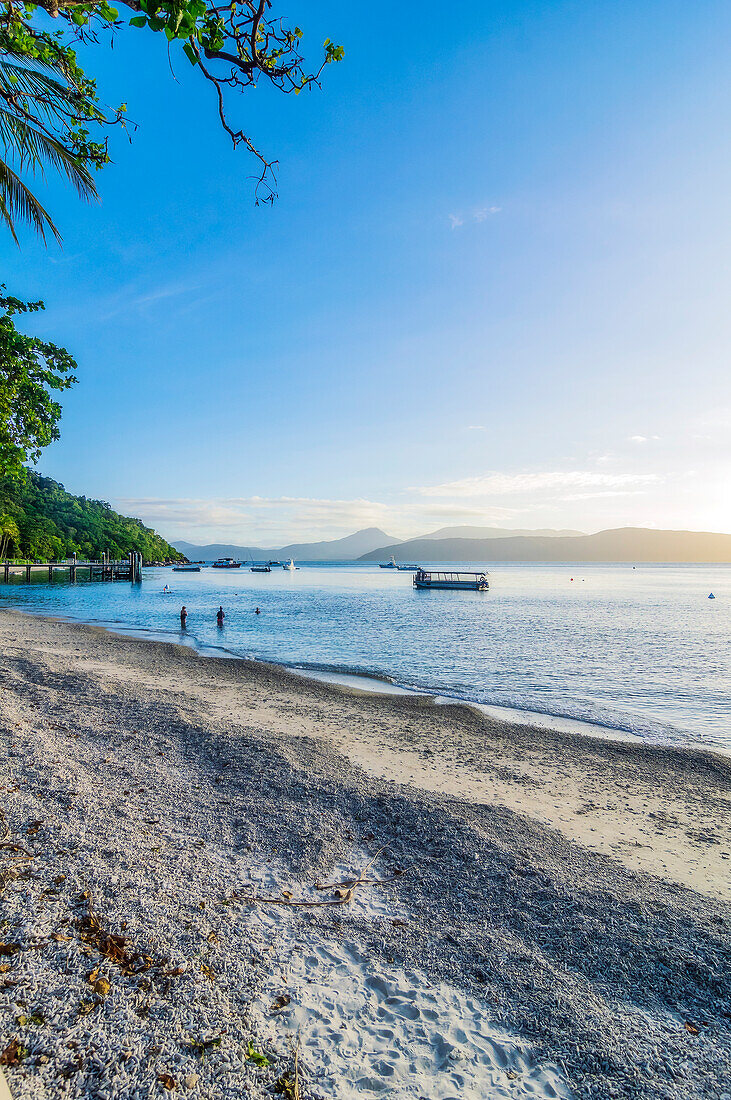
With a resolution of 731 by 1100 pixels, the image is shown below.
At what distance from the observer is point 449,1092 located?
2.91m

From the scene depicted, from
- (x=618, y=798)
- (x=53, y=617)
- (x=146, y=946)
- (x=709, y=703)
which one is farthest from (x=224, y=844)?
(x=53, y=617)

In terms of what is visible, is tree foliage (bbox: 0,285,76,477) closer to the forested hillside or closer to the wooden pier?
the forested hillside

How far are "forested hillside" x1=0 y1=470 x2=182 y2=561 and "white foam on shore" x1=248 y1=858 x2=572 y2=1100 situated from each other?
64784 millimetres

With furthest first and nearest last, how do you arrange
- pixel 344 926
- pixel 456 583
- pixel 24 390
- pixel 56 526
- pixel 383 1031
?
pixel 56 526
pixel 456 583
pixel 24 390
pixel 344 926
pixel 383 1031

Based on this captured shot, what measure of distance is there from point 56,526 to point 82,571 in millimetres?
11501

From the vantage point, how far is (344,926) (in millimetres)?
4254

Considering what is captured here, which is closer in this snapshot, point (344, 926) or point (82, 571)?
point (344, 926)

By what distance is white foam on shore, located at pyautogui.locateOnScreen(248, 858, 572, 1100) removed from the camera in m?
2.92

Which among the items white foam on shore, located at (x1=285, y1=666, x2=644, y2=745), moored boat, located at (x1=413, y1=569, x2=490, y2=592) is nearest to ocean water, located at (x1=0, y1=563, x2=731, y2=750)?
white foam on shore, located at (x1=285, y1=666, x2=644, y2=745)

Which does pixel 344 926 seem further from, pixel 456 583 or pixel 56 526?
pixel 56 526

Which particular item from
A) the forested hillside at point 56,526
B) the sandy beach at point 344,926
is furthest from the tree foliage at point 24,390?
the forested hillside at point 56,526

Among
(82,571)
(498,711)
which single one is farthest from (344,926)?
(82,571)

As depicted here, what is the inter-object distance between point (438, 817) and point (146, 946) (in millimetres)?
4050

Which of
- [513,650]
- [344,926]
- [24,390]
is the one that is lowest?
[513,650]
